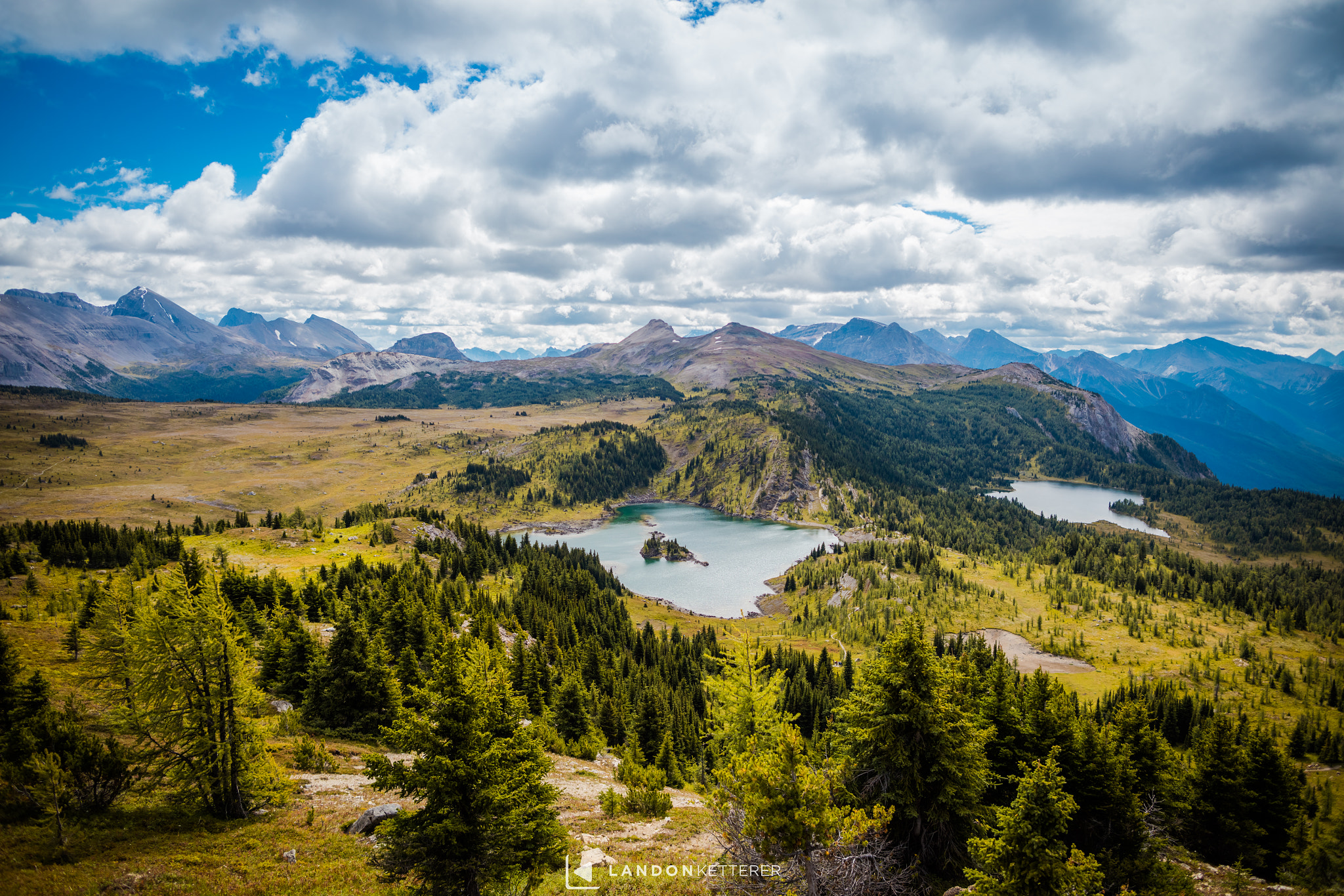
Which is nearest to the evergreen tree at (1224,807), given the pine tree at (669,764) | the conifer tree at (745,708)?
the conifer tree at (745,708)

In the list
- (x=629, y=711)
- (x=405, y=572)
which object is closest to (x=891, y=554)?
(x=629, y=711)

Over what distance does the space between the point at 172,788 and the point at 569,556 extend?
387ft

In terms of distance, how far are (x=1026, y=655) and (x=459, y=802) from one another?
122 metres

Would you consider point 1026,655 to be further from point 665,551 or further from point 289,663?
point 289,663

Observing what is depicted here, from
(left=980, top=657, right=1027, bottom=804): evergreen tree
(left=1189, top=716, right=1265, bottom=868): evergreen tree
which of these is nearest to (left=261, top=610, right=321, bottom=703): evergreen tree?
(left=980, top=657, right=1027, bottom=804): evergreen tree

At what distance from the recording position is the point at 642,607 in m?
124

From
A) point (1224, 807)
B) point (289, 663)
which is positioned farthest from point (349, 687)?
point (1224, 807)

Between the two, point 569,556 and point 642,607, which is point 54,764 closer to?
point 642,607

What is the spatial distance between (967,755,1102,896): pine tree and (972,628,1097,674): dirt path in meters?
96.1

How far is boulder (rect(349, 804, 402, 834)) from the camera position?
22766 mm

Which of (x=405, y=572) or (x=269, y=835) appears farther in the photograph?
(x=405, y=572)

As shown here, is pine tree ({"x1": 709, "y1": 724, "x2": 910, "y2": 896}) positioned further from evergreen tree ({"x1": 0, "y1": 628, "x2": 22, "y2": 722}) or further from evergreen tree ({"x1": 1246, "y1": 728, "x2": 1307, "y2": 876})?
evergreen tree ({"x1": 1246, "y1": 728, "x2": 1307, "y2": 876})

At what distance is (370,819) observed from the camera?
75.7ft

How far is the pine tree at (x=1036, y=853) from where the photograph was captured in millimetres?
14273
